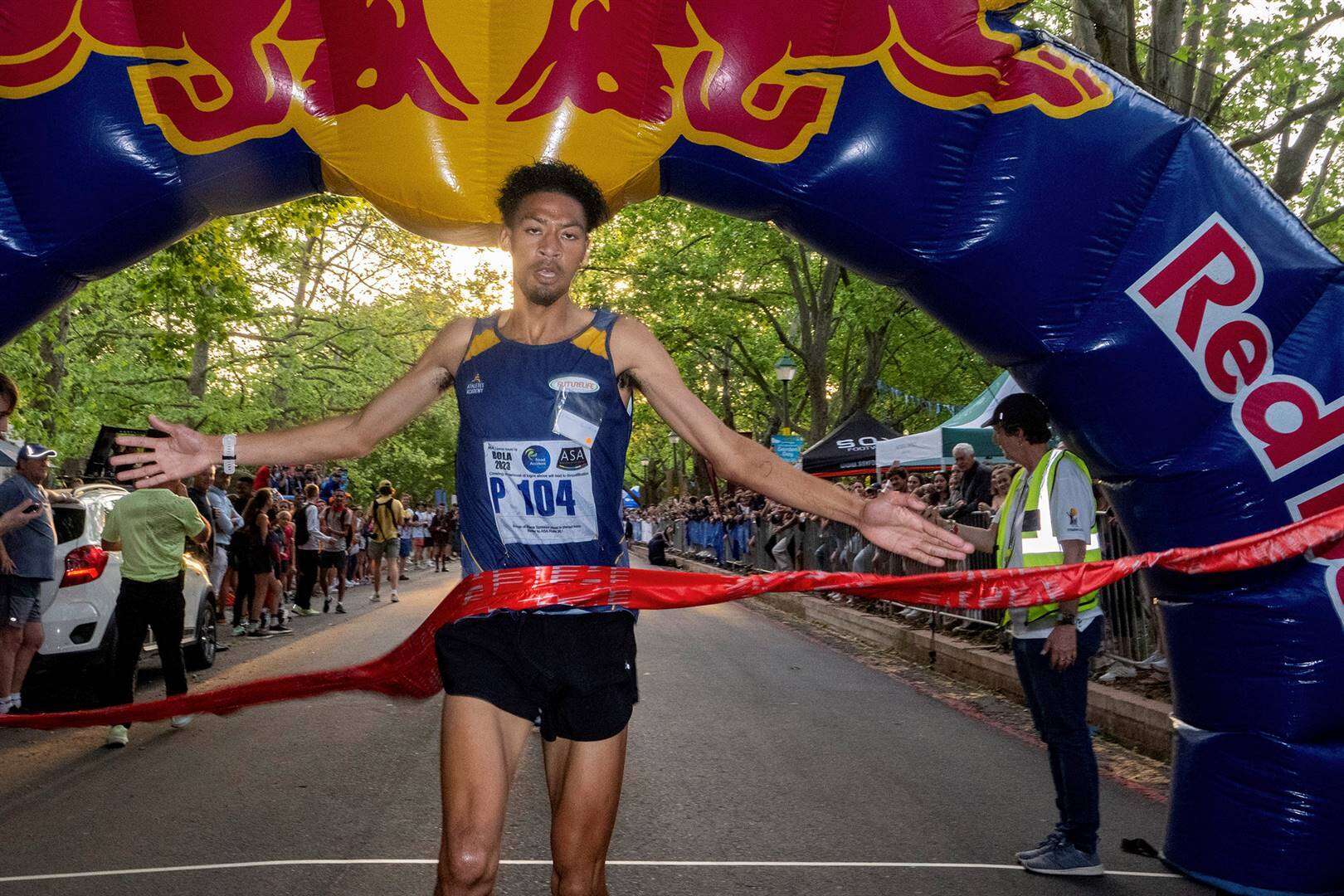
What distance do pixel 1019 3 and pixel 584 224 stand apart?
257 cm

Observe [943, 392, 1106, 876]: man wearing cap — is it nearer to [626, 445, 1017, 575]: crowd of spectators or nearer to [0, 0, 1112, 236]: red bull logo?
[626, 445, 1017, 575]: crowd of spectators

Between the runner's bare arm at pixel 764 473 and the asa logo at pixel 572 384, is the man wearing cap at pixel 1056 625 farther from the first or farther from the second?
the asa logo at pixel 572 384

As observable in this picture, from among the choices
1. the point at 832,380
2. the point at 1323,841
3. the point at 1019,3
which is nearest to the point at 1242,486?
the point at 1323,841

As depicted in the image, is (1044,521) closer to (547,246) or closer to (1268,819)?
(1268,819)

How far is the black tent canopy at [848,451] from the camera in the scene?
77.3ft

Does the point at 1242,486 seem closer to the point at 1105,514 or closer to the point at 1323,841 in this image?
the point at 1323,841

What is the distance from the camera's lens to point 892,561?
14273mm

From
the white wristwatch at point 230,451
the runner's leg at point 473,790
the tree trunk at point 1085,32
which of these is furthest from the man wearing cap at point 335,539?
the runner's leg at point 473,790

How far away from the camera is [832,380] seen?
4941 centimetres

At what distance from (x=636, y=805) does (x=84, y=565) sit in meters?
5.14

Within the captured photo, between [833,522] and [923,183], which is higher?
[923,183]

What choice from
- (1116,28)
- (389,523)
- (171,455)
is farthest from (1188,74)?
(389,523)

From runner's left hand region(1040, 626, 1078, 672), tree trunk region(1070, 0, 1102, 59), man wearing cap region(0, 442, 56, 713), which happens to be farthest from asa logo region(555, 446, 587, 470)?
tree trunk region(1070, 0, 1102, 59)

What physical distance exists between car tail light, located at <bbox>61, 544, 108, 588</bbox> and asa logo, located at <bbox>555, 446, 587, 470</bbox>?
6.91 m
